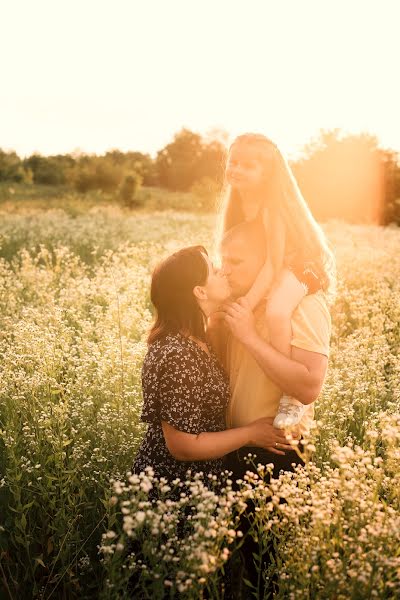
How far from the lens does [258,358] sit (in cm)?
291

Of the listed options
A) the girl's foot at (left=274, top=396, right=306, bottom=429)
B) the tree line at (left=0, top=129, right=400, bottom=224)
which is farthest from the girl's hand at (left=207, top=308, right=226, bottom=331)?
the tree line at (left=0, top=129, right=400, bottom=224)

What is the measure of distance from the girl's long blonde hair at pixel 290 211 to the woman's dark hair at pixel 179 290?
0.42 metres

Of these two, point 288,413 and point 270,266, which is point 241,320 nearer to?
point 270,266

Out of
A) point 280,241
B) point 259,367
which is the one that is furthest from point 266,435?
point 280,241

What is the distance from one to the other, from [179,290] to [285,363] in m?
0.63

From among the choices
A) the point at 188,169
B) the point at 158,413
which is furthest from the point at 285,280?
the point at 188,169

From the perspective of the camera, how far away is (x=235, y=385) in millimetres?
3244

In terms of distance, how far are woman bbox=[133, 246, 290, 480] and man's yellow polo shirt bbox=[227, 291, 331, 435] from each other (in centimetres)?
8

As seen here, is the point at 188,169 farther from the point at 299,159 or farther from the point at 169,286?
the point at 169,286

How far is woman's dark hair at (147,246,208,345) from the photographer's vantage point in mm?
3037

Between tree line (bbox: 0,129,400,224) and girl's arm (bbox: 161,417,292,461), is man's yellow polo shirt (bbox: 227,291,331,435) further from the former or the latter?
tree line (bbox: 0,129,400,224)

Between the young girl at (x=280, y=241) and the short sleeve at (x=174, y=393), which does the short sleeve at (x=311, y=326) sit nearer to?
the young girl at (x=280, y=241)

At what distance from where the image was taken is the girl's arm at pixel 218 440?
114 inches

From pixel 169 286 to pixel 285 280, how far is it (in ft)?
1.86
